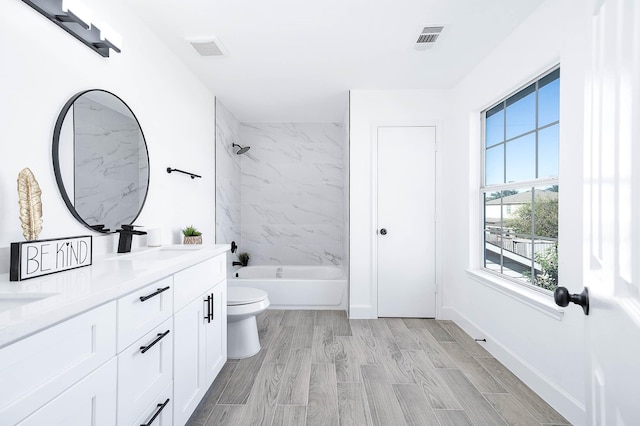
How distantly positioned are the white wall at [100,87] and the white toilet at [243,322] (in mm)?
705

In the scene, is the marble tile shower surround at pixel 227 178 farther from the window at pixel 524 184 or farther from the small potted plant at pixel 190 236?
the window at pixel 524 184

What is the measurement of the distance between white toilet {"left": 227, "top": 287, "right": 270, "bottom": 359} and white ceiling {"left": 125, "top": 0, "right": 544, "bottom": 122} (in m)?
1.89

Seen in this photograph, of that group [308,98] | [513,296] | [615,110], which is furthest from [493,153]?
[615,110]

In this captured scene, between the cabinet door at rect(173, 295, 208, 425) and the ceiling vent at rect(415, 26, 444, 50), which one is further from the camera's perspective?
the ceiling vent at rect(415, 26, 444, 50)

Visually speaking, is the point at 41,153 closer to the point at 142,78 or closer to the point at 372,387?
the point at 142,78

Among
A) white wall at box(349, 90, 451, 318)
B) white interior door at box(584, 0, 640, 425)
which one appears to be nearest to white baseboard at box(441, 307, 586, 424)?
white wall at box(349, 90, 451, 318)

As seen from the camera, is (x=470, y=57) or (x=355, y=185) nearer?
(x=470, y=57)

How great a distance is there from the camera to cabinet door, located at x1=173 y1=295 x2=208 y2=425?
4.93ft

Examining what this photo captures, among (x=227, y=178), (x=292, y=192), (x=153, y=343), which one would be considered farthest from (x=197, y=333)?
(x=292, y=192)

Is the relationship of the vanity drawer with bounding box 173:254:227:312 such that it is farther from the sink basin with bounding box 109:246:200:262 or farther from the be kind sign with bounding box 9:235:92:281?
the be kind sign with bounding box 9:235:92:281

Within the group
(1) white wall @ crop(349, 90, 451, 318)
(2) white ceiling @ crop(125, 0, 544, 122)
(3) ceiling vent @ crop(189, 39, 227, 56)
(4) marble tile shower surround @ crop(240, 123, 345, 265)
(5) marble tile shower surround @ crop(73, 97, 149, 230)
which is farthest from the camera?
(4) marble tile shower surround @ crop(240, 123, 345, 265)

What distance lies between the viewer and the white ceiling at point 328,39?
200 cm

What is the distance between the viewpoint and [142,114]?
6.98 ft

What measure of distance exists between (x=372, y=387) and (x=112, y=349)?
5.16ft
